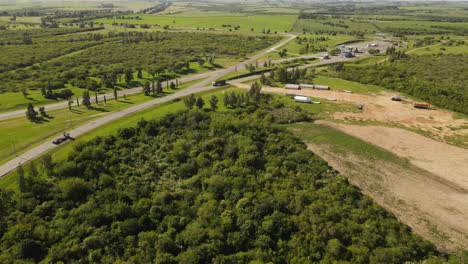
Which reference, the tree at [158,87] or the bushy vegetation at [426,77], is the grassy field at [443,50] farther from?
the tree at [158,87]

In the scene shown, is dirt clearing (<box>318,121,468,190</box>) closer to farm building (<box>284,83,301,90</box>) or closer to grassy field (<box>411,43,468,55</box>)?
farm building (<box>284,83,301,90</box>)

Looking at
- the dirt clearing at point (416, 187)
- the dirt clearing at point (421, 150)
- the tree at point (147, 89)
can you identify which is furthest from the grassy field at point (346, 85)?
the tree at point (147, 89)

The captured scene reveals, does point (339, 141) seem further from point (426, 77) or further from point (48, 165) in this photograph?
point (426, 77)

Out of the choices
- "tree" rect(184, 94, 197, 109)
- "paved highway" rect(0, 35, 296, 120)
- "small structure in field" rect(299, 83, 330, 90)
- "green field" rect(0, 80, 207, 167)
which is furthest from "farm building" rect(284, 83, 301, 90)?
"green field" rect(0, 80, 207, 167)

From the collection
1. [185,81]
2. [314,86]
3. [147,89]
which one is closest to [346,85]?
[314,86]

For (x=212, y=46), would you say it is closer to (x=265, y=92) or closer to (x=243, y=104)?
(x=265, y=92)

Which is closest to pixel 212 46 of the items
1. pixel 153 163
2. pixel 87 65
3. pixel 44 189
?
pixel 87 65
